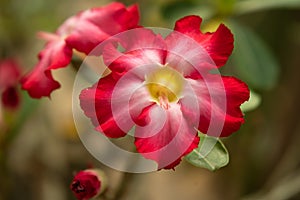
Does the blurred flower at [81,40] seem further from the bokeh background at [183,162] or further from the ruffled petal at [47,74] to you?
the bokeh background at [183,162]

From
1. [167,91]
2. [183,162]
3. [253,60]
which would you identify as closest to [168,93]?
[167,91]

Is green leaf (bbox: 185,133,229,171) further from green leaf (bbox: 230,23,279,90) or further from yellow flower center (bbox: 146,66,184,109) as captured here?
green leaf (bbox: 230,23,279,90)

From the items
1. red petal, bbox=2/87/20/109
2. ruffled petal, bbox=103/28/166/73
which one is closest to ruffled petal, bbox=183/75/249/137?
ruffled petal, bbox=103/28/166/73

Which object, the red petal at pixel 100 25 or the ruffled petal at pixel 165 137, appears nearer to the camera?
the ruffled petal at pixel 165 137

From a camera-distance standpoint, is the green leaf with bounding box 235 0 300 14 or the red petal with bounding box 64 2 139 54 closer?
the red petal with bounding box 64 2 139 54

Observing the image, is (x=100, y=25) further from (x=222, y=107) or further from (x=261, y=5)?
(x=261, y=5)

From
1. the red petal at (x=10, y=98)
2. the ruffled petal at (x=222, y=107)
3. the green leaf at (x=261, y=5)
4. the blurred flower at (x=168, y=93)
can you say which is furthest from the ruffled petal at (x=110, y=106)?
the green leaf at (x=261, y=5)

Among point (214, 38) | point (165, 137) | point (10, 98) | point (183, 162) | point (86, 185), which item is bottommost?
point (183, 162)
